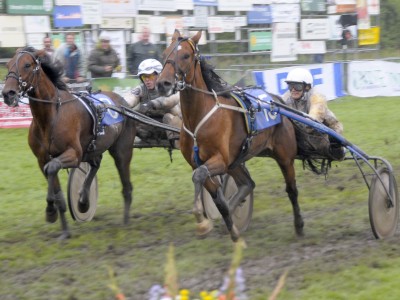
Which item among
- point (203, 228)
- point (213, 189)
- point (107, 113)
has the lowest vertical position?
point (203, 228)

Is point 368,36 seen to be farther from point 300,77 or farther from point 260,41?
point 300,77

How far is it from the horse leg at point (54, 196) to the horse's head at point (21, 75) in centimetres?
65

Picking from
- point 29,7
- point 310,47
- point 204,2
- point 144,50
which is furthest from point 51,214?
point 310,47

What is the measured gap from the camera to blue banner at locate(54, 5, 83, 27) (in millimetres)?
15875

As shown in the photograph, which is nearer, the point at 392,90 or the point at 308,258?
the point at 308,258

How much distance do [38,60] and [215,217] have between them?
244 cm

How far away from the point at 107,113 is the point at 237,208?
5.39ft

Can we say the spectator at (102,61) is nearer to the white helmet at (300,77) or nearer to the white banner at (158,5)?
the white banner at (158,5)

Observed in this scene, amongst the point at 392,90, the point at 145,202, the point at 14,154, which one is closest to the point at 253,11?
the point at 392,90

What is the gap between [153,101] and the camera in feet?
28.3

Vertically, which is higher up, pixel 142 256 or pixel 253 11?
pixel 253 11

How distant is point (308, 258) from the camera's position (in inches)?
256

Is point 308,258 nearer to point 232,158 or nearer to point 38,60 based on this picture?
point 232,158

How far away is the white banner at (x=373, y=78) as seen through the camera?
62.3ft
